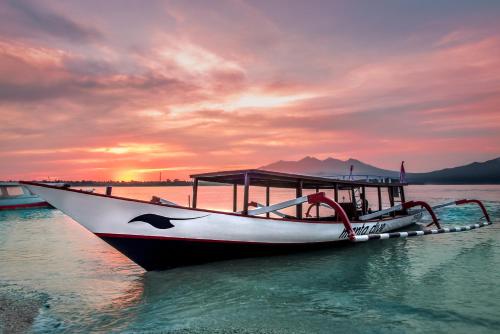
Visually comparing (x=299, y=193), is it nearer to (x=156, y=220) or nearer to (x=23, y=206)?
(x=156, y=220)

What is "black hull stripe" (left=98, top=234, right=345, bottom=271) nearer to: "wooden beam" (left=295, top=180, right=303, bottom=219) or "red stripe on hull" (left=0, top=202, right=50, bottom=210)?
"wooden beam" (left=295, top=180, right=303, bottom=219)

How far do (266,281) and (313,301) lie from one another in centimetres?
210

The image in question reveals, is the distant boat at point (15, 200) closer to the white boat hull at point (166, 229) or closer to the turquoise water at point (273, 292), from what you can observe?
the turquoise water at point (273, 292)

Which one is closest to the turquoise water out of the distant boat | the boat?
the boat

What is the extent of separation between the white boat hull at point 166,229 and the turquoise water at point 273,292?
638 millimetres

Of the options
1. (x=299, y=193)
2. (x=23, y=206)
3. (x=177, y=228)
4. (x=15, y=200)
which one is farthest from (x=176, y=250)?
(x=23, y=206)

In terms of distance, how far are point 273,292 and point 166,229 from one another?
3.59 metres

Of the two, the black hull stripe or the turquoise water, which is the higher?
the black hull stripe

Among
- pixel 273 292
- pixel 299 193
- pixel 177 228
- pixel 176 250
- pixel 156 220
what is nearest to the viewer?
pixel 273 292

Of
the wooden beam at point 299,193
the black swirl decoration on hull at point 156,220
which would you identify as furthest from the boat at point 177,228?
the wooden beam at point 299,193

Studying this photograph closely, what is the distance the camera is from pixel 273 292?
9.52 metres

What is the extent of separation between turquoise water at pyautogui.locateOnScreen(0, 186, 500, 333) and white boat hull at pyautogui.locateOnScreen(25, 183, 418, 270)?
2.09 feet

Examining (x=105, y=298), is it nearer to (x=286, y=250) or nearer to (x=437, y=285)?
(x=286, y=250)

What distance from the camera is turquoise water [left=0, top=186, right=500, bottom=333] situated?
7.38m
